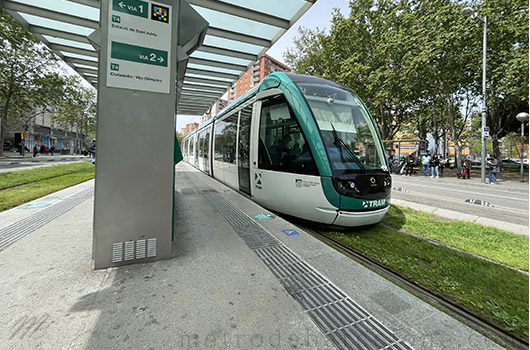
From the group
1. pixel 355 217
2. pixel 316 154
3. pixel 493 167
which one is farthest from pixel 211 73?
pixel 493 167

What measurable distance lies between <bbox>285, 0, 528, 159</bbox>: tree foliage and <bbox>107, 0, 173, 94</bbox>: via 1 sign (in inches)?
666

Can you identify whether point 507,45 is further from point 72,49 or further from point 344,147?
point 72,49

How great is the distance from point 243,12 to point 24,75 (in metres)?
29.4

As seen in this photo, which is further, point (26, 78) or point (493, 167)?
point (26, 78)

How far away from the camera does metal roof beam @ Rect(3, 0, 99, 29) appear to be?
417 cm

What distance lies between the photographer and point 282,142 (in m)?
4.60

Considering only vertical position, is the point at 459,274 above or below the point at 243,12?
below

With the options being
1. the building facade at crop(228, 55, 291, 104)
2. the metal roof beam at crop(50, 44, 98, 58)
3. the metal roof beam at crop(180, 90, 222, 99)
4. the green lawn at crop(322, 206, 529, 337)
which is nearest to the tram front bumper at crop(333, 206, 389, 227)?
the green lawn at crop(322, 206, 529, 337)

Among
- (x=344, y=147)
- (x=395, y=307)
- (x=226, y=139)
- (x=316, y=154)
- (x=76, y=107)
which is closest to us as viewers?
(x=395, y=307)

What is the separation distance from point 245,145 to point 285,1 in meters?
3.13

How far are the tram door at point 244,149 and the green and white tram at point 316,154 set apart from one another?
339mm

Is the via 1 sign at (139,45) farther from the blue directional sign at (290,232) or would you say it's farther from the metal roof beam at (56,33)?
the metal roof beam at (56,33)

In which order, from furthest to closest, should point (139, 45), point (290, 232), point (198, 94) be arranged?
point (198, 94) → point (290, 232) → point (139, 45)

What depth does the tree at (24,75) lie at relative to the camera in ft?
66.3
